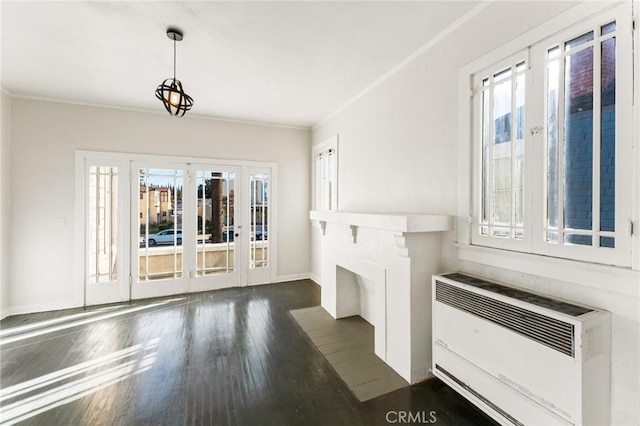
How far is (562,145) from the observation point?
5.35ft

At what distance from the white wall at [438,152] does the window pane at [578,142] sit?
0.33 metres

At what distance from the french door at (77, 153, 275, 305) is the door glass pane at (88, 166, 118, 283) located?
0.5 inches

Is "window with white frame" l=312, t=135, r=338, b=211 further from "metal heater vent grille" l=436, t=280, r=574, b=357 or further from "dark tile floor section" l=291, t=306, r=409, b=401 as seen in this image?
"metal heater vent grille" l=436, t=280, r=574, b=357

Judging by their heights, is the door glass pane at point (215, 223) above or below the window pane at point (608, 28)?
below

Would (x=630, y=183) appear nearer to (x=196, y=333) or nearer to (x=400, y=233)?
(x=400, y=233)

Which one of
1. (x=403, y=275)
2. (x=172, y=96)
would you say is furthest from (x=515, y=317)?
(x=172, y=96)

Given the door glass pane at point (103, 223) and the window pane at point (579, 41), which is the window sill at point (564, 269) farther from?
the door glass pane at point (103, 223)

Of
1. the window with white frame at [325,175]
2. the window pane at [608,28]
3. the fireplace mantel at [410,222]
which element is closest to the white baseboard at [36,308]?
the window with white frame at [325,175]

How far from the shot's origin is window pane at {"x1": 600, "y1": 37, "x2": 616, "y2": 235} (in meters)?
1.43

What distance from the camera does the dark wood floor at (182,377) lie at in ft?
6.36

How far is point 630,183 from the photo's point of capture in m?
1.36

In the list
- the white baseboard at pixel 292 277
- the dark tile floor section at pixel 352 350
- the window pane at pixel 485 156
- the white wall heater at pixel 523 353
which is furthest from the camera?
the white baseboard at pixel 292 277

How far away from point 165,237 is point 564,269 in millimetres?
4948

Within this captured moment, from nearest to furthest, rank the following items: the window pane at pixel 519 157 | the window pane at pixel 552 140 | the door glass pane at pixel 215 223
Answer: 1. the window pane at pixel 552 140
2. the window pane at pixel 519 157
3. the door glass pane at pixel 215 223
